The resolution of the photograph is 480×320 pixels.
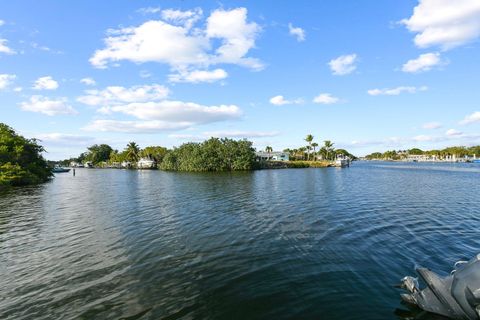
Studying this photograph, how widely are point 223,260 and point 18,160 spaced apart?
59.7 metres

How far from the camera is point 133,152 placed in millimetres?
167750

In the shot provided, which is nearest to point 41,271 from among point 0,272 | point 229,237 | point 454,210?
point 0,272

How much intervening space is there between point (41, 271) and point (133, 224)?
27.8 ft

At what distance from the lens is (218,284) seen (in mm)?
10461

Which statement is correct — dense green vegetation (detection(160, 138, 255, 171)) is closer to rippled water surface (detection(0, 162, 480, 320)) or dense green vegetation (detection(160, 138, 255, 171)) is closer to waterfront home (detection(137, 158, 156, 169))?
waterfront home (detection(137, 158, 156, 169))

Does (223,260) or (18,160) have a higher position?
(18,160)

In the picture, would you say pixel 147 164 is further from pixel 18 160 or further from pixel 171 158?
pixel 18 160

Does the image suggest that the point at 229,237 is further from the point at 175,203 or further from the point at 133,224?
the point at 175,203

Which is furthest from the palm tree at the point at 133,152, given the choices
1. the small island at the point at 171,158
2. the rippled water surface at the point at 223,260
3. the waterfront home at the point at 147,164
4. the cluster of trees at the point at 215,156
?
the rippled water surface at the point at 223,260

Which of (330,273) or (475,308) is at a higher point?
(475,308)

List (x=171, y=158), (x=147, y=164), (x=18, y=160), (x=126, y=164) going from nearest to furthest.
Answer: (x=18, y=160) → (x=171, y=158) → (x=147, y=164) → (x=126, y=164)

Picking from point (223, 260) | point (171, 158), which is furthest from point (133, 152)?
point (223, 260)

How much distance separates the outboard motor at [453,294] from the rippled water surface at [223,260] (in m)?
0.90

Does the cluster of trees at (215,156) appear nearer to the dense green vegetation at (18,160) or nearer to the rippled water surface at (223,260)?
the dense green vegetation at (18,160)
